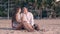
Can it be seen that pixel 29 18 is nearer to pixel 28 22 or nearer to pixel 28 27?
pixel 28 22

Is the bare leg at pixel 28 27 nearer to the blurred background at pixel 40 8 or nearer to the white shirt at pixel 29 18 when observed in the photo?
the white shirt at pixel 29 18

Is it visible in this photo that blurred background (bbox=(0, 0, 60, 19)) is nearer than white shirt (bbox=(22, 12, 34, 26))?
No

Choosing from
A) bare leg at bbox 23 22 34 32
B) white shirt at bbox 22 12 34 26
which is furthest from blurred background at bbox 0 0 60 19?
bare leg at bbox 23 22 34 32

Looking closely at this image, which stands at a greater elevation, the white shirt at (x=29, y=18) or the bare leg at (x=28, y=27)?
the white shirt at (x=29, y=18)

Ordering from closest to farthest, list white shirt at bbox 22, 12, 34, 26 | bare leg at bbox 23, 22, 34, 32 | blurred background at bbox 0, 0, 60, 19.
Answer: bare leg at bbox 23, 22, 34, 32
white shirt at bbox 22, 12, 34, 26
blurred background at bbox 0, 0, 60, 19

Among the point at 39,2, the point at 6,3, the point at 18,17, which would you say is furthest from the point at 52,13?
the point at 18,17

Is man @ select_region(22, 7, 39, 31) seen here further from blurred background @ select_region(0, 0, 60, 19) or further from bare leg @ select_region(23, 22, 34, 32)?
blurred background @ select_region(0, 0, 60, 19)

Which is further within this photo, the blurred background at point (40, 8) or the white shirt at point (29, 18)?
the blurred background at point (40, 8)

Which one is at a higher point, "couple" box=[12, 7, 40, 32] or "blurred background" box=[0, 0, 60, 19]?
"couple" box=[12, 7, 40, 32]

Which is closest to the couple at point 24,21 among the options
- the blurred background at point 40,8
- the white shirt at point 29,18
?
the white shirt at point 29,18

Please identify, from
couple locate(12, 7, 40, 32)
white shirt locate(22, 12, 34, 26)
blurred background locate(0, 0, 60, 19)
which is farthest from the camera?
blurred background locate(0, 0, 60, 19)

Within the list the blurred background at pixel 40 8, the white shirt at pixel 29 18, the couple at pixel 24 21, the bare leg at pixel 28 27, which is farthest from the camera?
the blurred background at pixel 40 8

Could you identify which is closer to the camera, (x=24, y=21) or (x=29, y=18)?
(x=24, y=21)

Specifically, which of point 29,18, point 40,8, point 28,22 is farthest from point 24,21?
point 40,8
